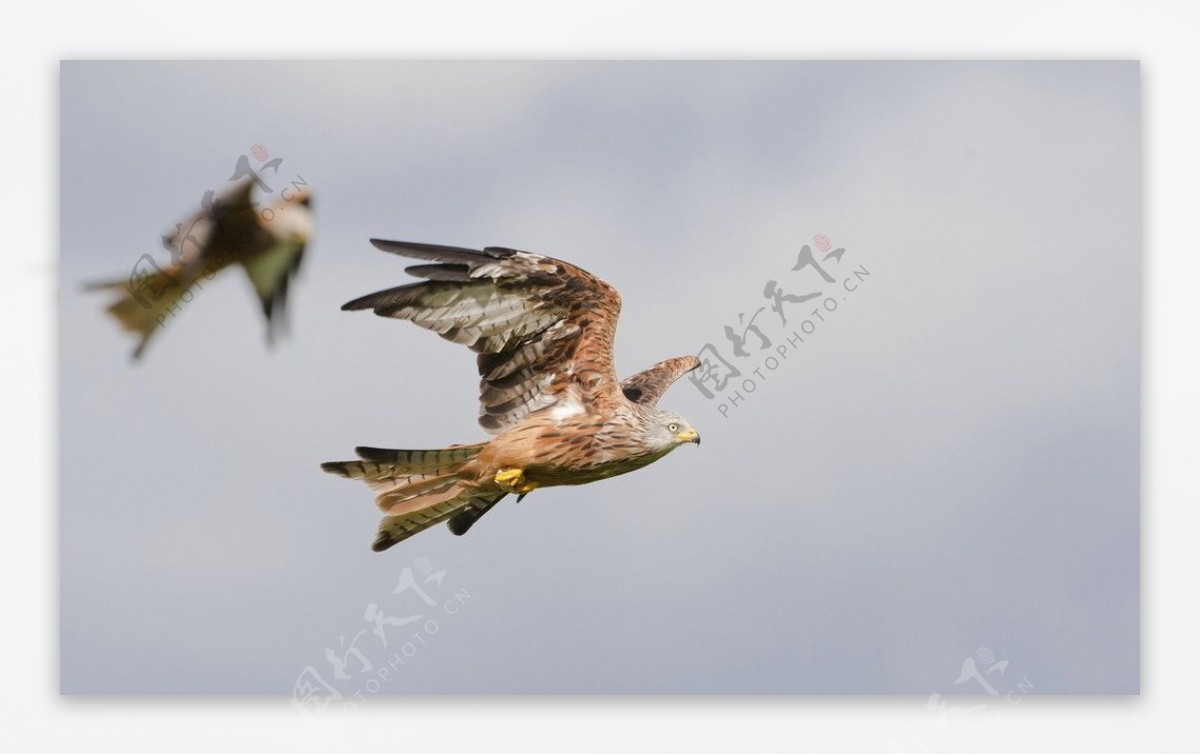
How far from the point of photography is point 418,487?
26.1 feet

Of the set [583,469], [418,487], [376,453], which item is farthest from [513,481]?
[376,453]

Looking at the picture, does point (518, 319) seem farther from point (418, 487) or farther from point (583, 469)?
point (418, 487)

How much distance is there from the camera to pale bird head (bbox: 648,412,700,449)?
779cm

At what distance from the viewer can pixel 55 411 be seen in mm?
7973

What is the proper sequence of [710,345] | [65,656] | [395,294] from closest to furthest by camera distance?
[395,294] < [65,656] < [710,345]

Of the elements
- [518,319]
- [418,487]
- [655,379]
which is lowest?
[418,487]

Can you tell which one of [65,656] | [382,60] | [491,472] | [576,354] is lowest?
[65,656]

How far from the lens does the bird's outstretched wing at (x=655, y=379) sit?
8703 millimetres

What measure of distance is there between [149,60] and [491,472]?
104 inches

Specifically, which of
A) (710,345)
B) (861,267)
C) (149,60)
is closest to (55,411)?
(149,60)

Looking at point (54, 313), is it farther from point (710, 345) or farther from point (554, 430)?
point (710, 345)

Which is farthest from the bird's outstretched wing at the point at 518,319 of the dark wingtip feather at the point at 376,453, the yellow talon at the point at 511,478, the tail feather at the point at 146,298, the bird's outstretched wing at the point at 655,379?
the tail feather at the point at 146,298

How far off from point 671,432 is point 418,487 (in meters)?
1.20

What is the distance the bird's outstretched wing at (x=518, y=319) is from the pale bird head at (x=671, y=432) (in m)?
0.25
